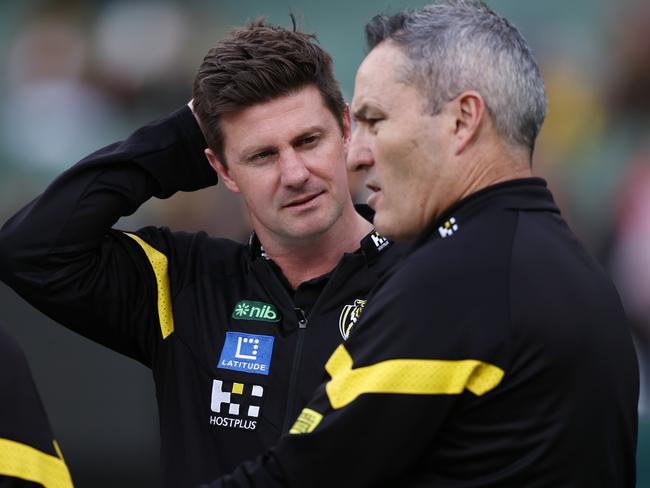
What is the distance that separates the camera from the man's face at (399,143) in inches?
74.0

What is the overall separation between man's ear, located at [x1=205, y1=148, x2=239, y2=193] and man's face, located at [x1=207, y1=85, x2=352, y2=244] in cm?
8

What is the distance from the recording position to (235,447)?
242 centimetres

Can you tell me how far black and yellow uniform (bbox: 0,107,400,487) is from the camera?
2.44 meters

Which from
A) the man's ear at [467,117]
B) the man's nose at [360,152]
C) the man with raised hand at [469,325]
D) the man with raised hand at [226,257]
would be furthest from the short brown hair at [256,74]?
the man's ear at [467,117]

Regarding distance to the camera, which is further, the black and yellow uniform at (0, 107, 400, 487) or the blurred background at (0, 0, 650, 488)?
the blurred background at (0, 0, 650, 488)

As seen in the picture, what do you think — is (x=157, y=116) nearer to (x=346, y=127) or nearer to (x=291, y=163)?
(x=346, y=127)

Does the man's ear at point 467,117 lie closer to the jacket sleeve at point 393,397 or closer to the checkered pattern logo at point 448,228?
the checkered pattern logo at point 448,228

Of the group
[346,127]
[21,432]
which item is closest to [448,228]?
[21,432]

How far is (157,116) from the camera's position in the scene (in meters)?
5.45

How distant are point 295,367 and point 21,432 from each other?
2.47 ft

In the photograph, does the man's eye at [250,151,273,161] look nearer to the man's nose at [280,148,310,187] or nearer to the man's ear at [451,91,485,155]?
the man's nose at [280,148,310,187]

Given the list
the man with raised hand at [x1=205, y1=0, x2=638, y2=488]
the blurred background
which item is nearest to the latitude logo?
the man with raised hand at [x1=205, y1=0, x2=638, y2=488]

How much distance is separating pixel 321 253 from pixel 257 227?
0.19 meters

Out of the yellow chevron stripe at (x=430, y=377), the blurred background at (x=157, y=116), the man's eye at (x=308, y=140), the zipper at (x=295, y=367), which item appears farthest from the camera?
the blurred background at (x=157, y=116)
